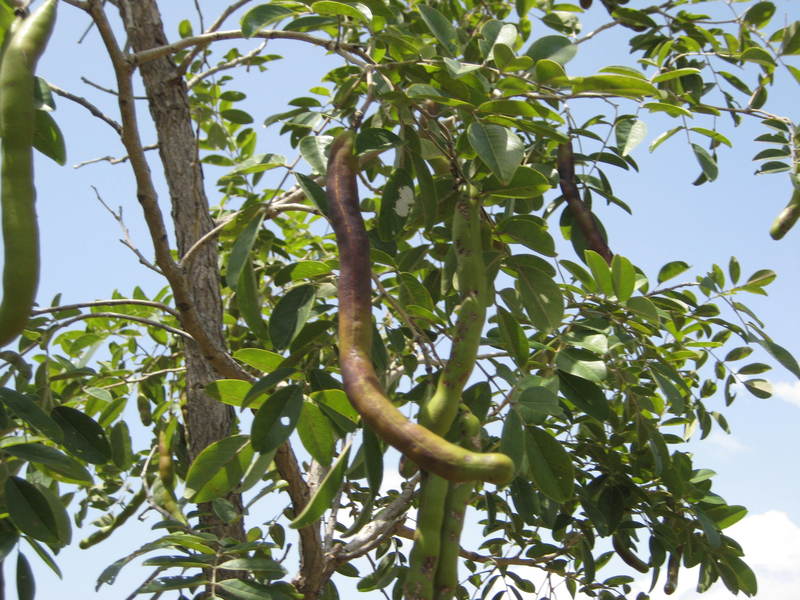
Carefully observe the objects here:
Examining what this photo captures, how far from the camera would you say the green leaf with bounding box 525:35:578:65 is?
4.99 ft

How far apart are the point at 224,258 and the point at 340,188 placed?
1959mm

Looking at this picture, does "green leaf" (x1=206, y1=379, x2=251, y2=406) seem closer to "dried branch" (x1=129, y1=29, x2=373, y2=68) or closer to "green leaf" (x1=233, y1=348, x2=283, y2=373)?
"green leaf" (x1=233, y1=348, x2=283, y2=373)

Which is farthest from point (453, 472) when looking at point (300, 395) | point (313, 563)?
point (313, 563)

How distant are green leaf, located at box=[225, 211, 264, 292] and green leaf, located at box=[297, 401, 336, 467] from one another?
0.26 metres

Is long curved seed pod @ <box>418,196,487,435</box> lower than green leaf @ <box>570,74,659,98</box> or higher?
lower

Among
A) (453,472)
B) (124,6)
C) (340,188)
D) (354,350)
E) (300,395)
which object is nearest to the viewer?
(453,472)

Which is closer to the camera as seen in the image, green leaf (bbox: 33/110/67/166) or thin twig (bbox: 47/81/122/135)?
green leaf (bbox: 33/110/67/166)

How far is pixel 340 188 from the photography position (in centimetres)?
125

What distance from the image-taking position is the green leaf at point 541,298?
1.63 m

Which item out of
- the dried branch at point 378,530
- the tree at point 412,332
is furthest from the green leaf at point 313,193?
the dried branch at point 378,530

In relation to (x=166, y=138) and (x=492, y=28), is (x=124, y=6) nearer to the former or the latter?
(x=166, y=138)

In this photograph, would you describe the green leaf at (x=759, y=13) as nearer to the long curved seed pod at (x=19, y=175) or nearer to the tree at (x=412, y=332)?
the tree at (x=412, y=332)

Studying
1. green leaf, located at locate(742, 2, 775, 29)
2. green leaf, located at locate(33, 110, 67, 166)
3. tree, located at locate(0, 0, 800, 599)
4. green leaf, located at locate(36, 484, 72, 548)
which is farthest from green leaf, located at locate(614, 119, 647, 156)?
green leaf, located at locate(36, 484, 72, 548)

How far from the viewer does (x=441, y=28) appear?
5.05 ft
